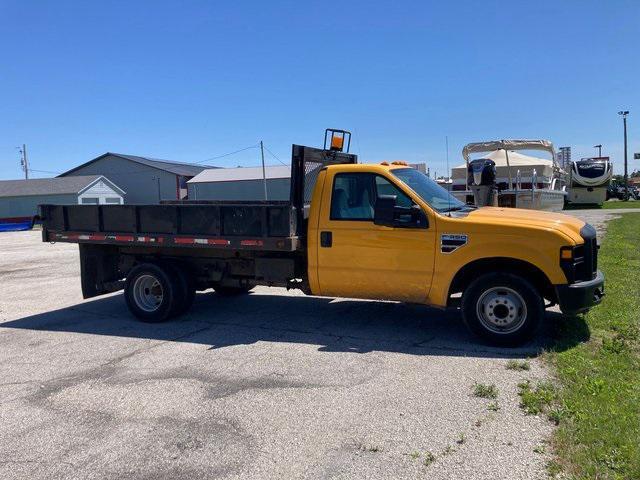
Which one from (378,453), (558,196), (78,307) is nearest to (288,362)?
(378,453)

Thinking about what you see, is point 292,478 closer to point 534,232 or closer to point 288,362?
point 288,362

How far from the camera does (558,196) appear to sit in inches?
711

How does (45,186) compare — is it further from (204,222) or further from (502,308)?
(502,308)

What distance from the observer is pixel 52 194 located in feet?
159

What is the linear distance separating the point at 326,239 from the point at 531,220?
240cm

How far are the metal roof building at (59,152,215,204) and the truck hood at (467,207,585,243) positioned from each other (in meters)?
54.6

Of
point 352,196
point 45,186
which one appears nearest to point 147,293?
point 352,196

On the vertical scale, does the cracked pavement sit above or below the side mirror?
below

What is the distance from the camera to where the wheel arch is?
6219 mm

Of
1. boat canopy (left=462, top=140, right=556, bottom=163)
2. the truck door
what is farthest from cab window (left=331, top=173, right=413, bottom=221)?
boat canopy (left=462, top=140, right=556, bottom=163)

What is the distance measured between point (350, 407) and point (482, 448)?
1197mm

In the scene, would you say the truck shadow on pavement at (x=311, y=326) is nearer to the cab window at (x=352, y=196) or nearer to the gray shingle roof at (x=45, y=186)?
the cab window at (x=352, y=196)

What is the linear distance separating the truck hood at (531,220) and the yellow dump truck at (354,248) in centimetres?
2

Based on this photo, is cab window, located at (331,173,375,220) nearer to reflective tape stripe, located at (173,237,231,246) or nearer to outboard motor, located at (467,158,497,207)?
reflective tape stripe, located at (173,237,231,246)
